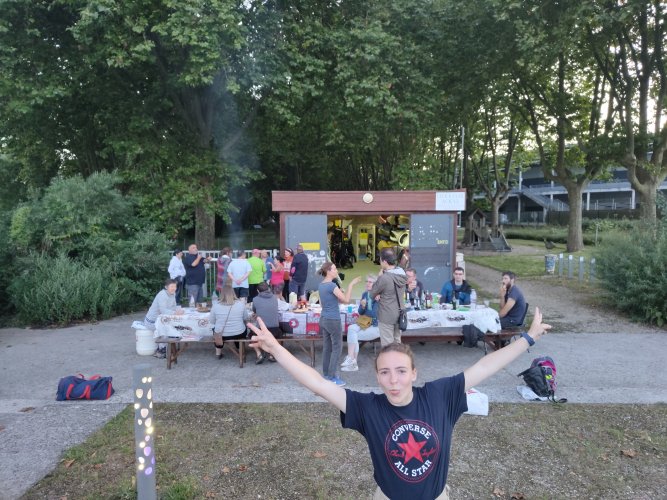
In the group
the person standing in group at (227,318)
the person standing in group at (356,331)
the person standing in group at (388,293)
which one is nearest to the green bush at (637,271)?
the person standing in group at (356,331)

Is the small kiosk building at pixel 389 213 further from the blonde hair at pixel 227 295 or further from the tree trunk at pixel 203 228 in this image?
the blonde hair at pixel 227 295

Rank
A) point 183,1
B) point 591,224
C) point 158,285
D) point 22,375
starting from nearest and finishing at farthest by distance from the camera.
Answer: point 22,375
point 183,1
point 158,285
point 591,224

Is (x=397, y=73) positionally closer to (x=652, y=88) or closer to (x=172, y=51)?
(x=172, y=51)

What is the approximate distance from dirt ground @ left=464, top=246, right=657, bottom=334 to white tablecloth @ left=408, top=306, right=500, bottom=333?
8.86 feet

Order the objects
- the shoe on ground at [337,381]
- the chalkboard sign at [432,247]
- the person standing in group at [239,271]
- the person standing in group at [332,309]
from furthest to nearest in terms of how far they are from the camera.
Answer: the chalkboard sign at [432,247], the person standing in group at [239,271], the shoe on ground at [337,381], the person standing in group at [332,309]

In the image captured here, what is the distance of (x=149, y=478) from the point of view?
3471mm

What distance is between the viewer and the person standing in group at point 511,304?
8.02 m

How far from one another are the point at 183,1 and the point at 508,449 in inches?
489

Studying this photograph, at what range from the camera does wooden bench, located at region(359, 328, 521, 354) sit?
8.23m

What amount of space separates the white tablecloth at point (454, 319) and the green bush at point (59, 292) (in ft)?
24.3

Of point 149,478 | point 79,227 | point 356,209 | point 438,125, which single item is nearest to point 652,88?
point 438,125

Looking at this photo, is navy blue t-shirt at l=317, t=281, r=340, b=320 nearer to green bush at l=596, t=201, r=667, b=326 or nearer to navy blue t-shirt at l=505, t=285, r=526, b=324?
navy blue t-shirt at l=505, t=285, r=526, b=324

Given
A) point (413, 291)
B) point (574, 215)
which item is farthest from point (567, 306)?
point (574, 215)

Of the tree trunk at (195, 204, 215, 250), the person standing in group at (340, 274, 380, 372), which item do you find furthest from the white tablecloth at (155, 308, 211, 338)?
the tree trunk at (195, 204, 215, 250)
